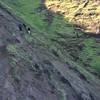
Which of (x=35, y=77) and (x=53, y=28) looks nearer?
(x=35, y=77)

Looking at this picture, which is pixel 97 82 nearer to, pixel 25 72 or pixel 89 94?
pixel 89 94

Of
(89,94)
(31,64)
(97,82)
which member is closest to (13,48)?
(31,64)

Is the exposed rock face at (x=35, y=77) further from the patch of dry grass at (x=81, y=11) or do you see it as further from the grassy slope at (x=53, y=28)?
the patch of dry grass at (x=81, y=11)

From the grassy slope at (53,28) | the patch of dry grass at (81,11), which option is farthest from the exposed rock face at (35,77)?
the patch of dry grass at (81,11)

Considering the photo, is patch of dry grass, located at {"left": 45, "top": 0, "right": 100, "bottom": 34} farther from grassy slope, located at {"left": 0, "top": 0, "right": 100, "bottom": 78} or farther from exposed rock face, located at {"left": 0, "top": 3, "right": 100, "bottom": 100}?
exposed rock face, located at {"left": 0, "top": 3, "right": 100, "bottom": 100}

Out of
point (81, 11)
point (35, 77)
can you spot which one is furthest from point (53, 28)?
point (35, 77)

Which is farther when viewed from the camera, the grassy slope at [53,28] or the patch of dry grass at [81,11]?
the patch of dry grass at [81,11]

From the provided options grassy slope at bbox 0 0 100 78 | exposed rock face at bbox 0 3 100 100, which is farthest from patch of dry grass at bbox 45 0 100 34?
exposed rock face at bbox 0 3 100 100

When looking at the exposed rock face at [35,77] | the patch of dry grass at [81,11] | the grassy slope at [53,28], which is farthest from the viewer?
the patch of dry grass at [81,11]

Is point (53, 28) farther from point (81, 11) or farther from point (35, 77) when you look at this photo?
point (35, 77)
